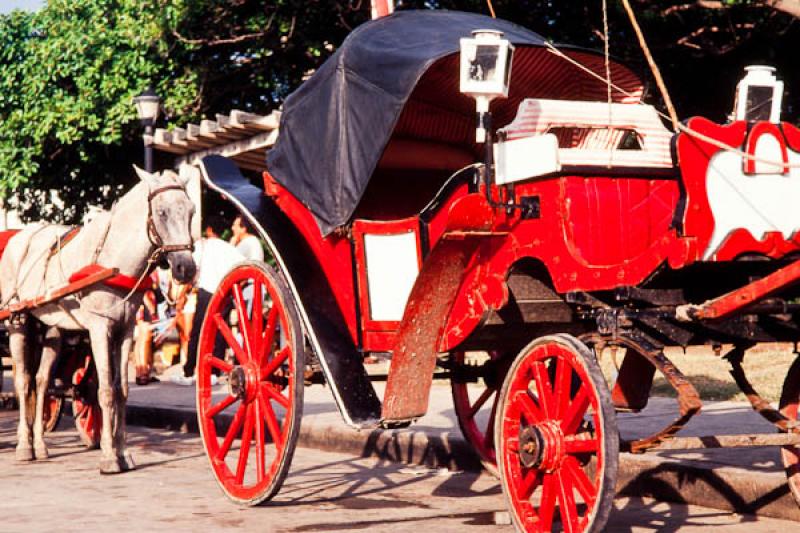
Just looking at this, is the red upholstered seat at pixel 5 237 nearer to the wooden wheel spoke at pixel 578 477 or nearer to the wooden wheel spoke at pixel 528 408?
the wooden wheel spoke at pixel 528 408

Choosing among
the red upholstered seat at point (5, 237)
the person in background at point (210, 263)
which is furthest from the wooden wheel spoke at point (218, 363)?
the person in background at point (210, 263)

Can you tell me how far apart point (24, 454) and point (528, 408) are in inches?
199

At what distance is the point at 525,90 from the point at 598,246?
5.80 feet

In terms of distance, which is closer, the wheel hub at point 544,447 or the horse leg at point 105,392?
the wheel hub at point 544,447

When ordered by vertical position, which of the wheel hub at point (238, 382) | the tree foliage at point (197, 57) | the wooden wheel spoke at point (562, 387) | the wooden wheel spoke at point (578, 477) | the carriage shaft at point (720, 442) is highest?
the tree foliage at point (197, 57)

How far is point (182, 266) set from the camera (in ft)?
27.9

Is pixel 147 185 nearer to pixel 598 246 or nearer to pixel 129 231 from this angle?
pixel 129 231

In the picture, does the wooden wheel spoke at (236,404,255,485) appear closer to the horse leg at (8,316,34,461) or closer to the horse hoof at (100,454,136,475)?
the horse hoof at (100,454,136,475)

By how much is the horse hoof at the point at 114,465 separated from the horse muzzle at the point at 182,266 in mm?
1302

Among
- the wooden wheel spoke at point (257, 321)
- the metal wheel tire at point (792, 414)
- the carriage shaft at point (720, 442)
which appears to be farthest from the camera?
the wooden wheel spoke at point (257, 321)

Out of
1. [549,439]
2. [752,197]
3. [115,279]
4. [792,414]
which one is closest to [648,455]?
[792,414]

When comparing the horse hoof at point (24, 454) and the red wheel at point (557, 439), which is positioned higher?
the red wheel at point (557, 439)

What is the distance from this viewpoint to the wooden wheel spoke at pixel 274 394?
23.3 feet

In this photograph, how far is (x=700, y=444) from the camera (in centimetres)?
547
